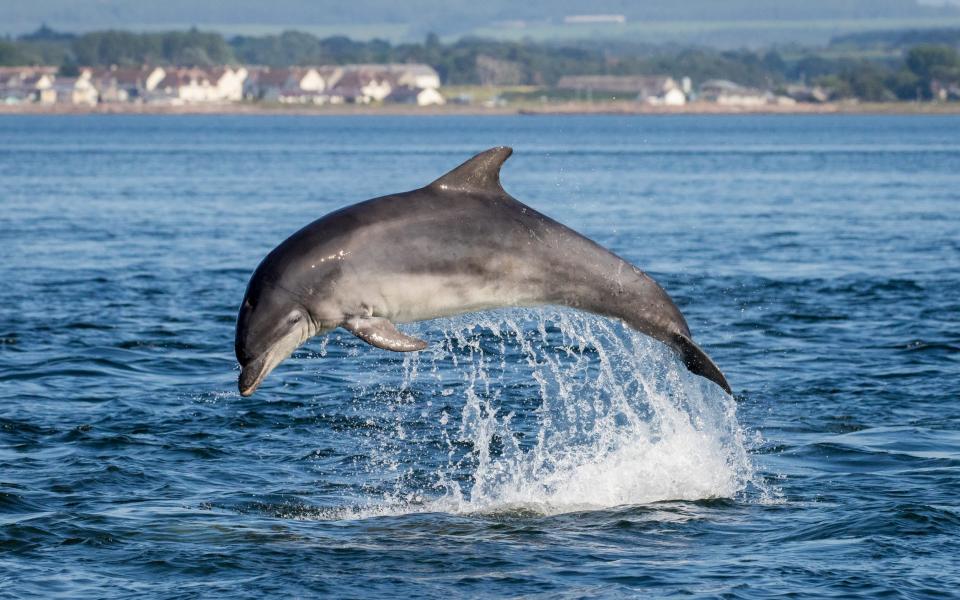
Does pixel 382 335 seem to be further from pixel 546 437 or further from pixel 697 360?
pixel 546 437

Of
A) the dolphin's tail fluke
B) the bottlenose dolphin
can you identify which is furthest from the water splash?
the bottlenose dolphin

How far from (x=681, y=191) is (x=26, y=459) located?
149 ft

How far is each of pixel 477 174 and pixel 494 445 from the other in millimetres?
4594

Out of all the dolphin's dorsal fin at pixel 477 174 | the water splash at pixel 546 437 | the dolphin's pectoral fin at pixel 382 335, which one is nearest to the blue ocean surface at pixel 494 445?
the water splash at pixel 546 437

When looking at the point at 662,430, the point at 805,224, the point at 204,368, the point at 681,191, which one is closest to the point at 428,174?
the point at 681,191

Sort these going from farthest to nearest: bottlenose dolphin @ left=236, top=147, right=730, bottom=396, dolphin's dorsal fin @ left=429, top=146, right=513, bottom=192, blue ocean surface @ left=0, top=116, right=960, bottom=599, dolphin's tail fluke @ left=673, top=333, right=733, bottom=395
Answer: dolphin's tail fluke @ left=673, top=333, right=733, bottom=395 → dolphin's dorsal fin @ left=429, top=146, right=513, bottom=192 → blue ocean surface @ left=0, top=116, right=960, bottom=599 → bottlenose dolphin @ left=236, top=147, right=730, bottom=396

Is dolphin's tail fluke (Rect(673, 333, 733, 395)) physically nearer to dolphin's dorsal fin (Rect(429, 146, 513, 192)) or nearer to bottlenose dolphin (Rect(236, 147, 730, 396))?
bottlenose dolphin (Rect(236, 147, 730, 396))

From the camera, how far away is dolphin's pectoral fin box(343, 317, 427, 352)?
1050 cm

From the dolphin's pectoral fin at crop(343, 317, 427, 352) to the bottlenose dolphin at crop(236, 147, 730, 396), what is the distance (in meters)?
0.01

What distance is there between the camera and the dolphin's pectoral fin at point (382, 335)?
34.4ft

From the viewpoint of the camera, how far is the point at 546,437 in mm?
15531

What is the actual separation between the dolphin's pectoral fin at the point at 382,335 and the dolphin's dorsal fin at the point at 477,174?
125 centimetres

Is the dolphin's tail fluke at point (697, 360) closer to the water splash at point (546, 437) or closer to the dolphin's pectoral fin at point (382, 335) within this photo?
the water splash at point (546, 437)

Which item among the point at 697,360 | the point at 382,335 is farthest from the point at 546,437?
the point at 382,335
